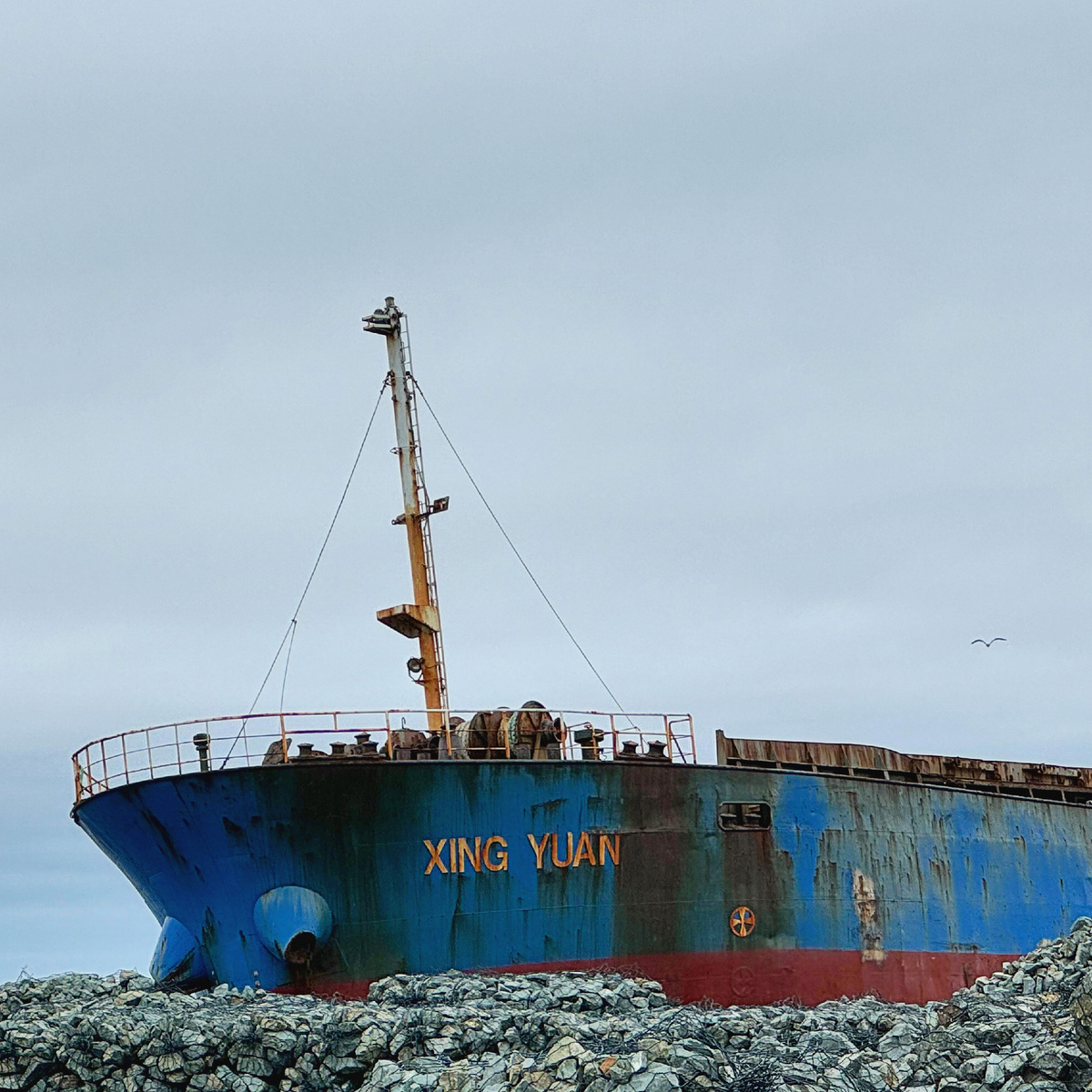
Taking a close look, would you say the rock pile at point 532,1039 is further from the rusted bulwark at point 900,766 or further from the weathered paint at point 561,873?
the rusted bulwark at point 900,766

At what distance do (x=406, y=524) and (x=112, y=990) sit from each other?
366 inches

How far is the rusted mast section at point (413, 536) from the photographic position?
2719cm

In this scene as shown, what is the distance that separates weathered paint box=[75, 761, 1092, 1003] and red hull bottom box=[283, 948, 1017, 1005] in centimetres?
3

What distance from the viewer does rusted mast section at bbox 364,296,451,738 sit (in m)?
27.2

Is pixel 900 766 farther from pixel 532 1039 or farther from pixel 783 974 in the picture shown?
pixel 532 1039

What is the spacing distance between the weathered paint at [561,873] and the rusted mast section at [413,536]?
148 inches

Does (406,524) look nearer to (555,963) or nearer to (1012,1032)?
(555,963)

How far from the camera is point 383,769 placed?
2245cm

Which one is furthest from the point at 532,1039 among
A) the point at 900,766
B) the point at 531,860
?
the point at 900,766

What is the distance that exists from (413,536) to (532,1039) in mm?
11301

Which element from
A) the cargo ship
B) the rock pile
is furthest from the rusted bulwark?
the rock pile

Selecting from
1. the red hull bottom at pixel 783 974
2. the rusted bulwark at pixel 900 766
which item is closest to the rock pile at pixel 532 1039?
the red hull bottom at pixel 783 974

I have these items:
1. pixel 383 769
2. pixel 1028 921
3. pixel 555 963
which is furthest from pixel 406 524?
pixel 1028 921

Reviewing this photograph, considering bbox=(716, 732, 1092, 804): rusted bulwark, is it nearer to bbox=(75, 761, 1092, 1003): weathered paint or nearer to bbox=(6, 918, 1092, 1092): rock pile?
bbox=(75, 761, 1092, 1003): weathered paint
